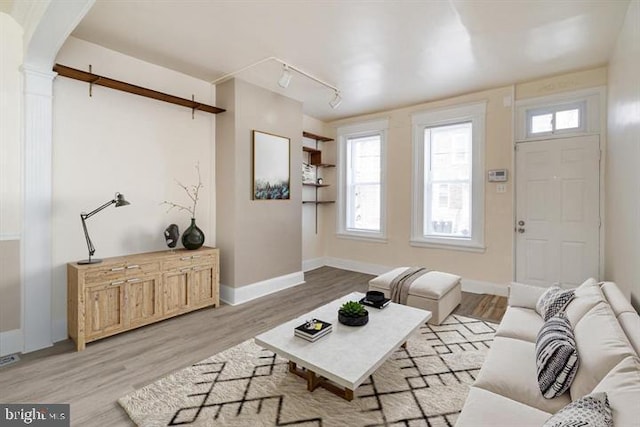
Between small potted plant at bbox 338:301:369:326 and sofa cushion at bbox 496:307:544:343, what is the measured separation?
0.92 metres

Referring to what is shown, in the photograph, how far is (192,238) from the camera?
350 centimetres

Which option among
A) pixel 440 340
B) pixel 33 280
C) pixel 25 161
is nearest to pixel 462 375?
pixel 440 340

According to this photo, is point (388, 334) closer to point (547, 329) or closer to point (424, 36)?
point (547, 329)

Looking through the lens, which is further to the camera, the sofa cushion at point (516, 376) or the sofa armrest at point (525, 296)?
the sofa armrest at point (525, 296)

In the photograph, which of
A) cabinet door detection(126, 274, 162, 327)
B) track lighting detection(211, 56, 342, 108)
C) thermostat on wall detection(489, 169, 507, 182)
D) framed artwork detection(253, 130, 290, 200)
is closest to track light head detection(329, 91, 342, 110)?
track lighting detection(211, 56, 342, 108)

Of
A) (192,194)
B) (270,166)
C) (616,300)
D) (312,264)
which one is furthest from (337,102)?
(616,300)

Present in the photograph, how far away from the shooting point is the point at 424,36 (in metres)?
2.85

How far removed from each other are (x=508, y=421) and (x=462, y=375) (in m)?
1.06

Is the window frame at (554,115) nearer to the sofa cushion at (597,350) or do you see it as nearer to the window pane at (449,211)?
the window pane at (449,211)

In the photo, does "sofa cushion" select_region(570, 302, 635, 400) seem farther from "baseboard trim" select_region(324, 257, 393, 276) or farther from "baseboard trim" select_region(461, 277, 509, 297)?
"baseboard trim" select_region(324, 257, 393, 276)

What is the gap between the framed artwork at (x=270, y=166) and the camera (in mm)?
4086

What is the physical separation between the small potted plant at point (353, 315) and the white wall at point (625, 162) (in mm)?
1796

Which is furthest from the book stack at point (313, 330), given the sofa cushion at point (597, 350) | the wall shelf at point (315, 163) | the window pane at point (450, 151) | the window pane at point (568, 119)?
the window pane at point (568, 119)

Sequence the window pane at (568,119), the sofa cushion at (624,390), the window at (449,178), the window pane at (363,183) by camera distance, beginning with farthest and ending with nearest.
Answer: the window pane at (363,183) < the window at (449,178) < the window pane at (568,119) < the sofa cushion at (624,390)
